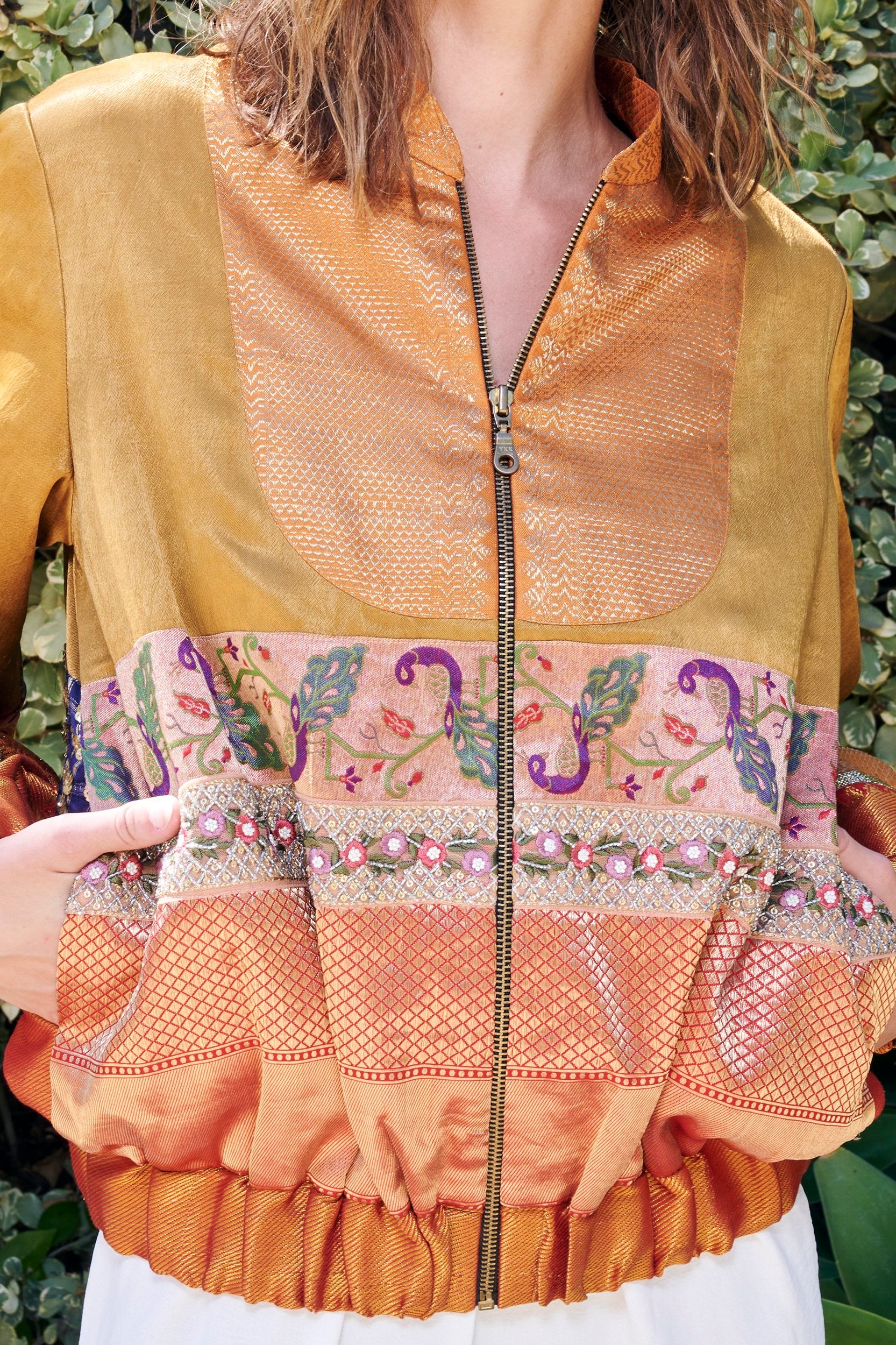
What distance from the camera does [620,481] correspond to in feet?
4.23

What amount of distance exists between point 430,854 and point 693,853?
25cm

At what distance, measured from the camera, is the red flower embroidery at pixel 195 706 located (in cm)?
112

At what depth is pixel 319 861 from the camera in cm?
112

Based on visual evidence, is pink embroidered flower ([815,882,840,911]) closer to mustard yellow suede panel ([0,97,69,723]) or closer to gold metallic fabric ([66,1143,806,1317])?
gold metallic fabric ([66,1143,806,1317])

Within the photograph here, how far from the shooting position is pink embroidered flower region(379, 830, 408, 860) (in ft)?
3.70

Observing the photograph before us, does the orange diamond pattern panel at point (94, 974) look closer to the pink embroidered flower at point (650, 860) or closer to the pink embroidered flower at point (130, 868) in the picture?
the pink embroidered flower at point (130, 868)

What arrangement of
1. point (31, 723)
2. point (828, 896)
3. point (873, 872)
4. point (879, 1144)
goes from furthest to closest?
point (879, 1144)
point (31, 723)
point (873, 872)
point (828, 896)

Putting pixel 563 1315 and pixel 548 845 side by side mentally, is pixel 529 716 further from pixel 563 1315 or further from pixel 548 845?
pixel 563 1315

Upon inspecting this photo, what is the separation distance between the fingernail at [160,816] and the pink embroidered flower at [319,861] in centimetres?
12

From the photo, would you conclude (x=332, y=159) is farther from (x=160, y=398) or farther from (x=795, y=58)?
(x=795, y=58)

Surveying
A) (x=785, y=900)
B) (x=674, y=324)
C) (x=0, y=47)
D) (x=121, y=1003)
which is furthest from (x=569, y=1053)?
(x=0, y=47)

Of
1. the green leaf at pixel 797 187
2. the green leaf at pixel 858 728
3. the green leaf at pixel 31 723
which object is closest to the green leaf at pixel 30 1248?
the green leaf at pixel 31 723

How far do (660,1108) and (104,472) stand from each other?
0.77 meters

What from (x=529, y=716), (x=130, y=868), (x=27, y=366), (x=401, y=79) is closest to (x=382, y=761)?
(x=529, y=716)
